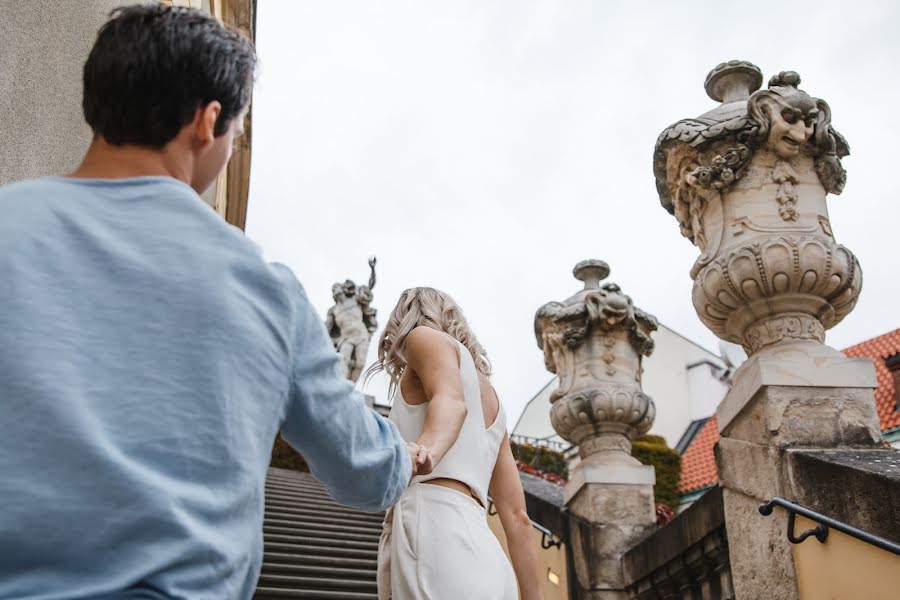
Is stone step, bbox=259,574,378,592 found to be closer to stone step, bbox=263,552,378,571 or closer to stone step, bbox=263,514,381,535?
stone step, bbox=263,552,378,571

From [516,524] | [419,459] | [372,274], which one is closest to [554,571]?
[516,524]

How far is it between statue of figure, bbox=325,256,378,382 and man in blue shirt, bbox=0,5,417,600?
17.2 metres

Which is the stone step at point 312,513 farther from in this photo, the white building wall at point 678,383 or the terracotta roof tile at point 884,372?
the white building wall at point 678,383

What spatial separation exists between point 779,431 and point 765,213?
1060 mm

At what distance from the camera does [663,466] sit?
77.7ft

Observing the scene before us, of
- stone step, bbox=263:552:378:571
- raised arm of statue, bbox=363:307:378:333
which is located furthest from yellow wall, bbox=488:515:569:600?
raised arm of statue, bbox=363:307:378:333

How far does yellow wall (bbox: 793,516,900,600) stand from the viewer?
8.96ft

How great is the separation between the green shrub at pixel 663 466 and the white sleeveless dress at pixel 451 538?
2119 centimetres

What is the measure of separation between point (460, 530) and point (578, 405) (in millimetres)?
3913

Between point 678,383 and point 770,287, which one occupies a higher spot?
point 678,383

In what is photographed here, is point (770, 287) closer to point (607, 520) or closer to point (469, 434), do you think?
point (469, 434)

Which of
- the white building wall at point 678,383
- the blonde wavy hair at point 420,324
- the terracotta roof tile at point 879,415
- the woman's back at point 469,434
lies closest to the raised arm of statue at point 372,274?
the terracotta roof tile at point 879,415

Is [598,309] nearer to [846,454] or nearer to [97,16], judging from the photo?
[846,454]

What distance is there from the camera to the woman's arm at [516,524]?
2678 mm
